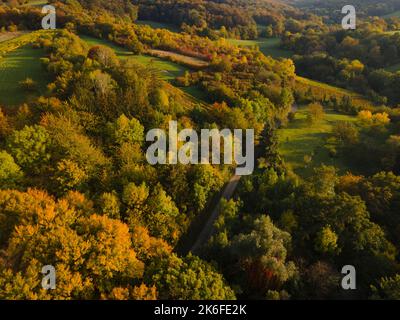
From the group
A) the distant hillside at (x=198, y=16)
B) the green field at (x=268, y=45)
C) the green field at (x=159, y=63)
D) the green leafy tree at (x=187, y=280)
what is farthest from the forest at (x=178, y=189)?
the distant hillside at (x=198, y=16)

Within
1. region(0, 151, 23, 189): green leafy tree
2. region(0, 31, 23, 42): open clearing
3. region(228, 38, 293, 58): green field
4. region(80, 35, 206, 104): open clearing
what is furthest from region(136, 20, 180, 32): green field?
region(0, 151, 23, 189): green leafy tree

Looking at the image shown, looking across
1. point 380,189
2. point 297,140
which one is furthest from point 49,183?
point 297,140

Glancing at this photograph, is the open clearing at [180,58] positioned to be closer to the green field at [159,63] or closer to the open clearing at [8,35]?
the green field at [159,63]

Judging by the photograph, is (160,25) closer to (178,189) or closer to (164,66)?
(164,66)

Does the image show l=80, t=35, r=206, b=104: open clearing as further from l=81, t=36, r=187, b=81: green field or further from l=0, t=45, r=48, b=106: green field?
l=0, t=45, r=48, b=106: green field

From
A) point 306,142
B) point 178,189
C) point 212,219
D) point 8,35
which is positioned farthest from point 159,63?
point 212,219

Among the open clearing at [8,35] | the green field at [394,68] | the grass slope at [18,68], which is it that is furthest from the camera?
the green field at [394,68]
